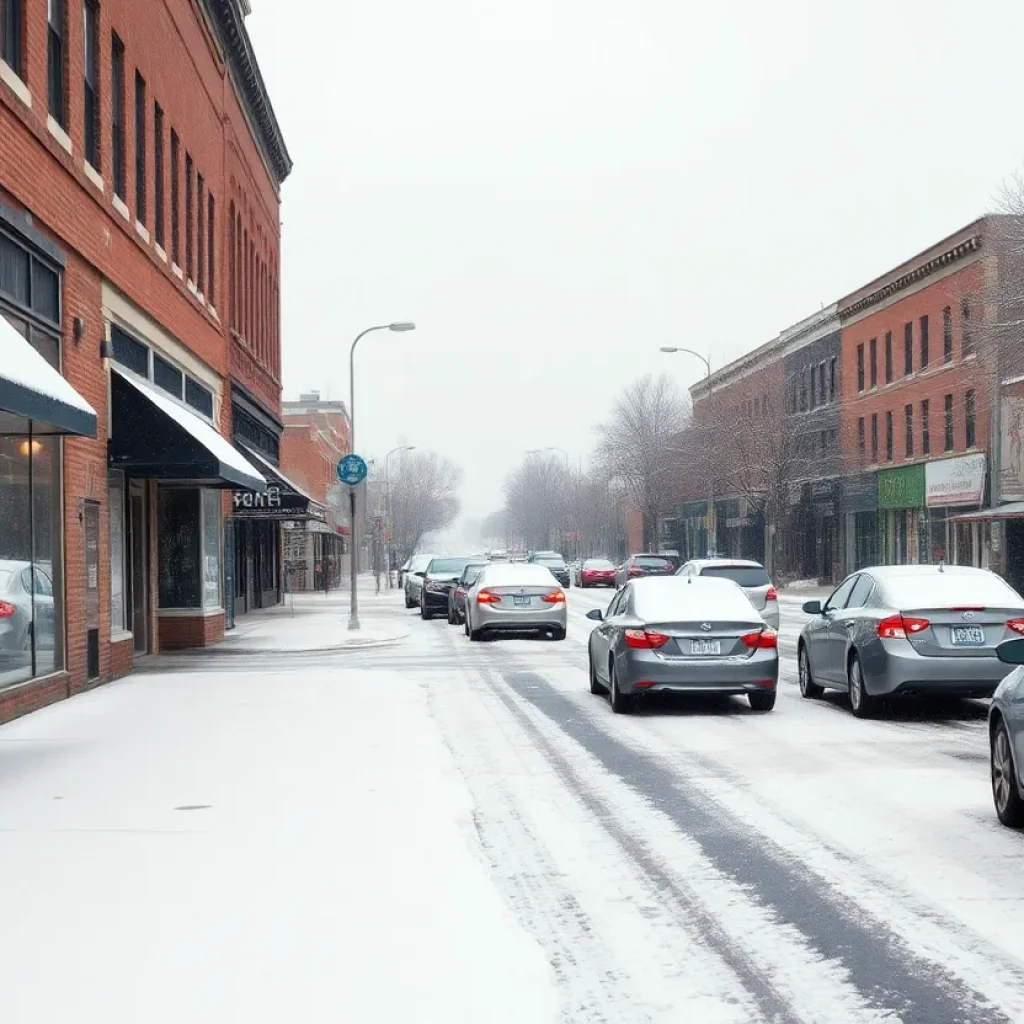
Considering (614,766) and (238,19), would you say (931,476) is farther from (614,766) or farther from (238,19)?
(614,766)

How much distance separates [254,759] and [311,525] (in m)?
49.3

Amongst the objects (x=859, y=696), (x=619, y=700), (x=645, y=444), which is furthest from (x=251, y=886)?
(x=645, y=444)

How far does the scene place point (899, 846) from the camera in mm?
8453

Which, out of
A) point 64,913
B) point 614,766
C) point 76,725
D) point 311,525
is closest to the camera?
point 64,913

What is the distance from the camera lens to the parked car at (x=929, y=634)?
14.4 meters

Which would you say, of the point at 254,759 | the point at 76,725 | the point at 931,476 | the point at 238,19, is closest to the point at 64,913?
the point at 254,759

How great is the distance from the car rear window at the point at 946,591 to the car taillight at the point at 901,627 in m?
0.12

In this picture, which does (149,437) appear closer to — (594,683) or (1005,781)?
(594,683)

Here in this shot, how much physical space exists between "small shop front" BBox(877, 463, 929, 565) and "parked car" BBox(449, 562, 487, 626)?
19.6 meters

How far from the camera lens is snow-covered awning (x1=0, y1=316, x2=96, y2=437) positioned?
36.8 ft

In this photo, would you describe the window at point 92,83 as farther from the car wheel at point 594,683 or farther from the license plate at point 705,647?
the license plate at point 705,647

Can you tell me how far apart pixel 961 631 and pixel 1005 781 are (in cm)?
571

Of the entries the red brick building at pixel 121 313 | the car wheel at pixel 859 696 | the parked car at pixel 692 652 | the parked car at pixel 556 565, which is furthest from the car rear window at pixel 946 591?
the parked car at pixel 556 565

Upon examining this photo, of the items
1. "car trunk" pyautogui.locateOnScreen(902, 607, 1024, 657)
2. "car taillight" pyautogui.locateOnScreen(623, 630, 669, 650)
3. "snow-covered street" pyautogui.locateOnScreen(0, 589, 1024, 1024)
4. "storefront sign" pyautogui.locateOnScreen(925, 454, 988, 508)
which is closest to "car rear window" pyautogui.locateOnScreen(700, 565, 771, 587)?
"car taillight" pyautogui.locateOnScreen(623, 630, 669, 650)
